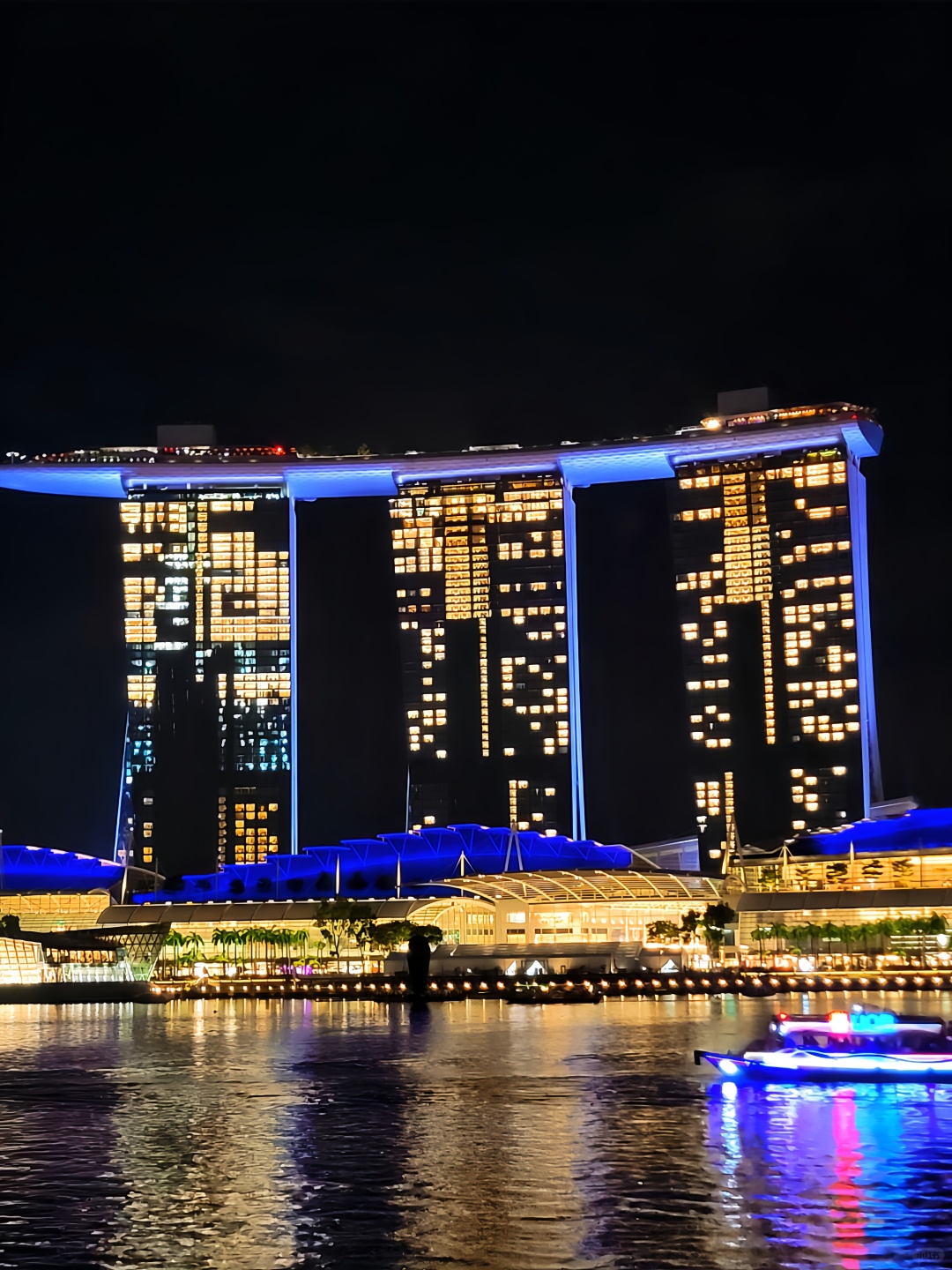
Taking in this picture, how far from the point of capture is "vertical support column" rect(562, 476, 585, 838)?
18638cm

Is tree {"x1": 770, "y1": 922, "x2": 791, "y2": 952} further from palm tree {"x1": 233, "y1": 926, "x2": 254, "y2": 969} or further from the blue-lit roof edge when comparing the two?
the blue-lit roof edge

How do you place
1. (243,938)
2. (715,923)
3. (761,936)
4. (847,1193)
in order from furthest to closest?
(243,938), (761,936), (715,923), (847,1193)

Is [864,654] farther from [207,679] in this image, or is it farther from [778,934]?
[207,679]

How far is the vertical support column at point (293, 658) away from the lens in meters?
189

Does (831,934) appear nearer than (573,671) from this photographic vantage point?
Yes

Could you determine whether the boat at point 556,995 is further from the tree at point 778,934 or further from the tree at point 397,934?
the tree at point 778,934

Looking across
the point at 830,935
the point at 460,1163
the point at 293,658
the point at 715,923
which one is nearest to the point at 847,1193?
the point at 460,1163

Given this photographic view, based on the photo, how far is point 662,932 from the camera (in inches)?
6132

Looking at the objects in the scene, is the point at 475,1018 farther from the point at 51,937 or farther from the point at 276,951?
the point at 276,951

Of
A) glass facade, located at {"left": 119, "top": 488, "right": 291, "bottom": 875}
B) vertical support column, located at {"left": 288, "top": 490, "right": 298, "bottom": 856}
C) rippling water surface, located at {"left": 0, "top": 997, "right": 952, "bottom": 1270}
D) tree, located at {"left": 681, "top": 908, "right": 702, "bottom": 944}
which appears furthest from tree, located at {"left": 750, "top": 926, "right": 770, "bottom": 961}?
rippling water surface, located at {"left": 0, "top": 997, "right": 952, "bottom": 1270}

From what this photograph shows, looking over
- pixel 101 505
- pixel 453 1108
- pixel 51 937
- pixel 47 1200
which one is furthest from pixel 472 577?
pixel 47 1200

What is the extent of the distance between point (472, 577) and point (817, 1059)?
437ft

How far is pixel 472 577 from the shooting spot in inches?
7485

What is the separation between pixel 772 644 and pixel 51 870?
83013 mm
